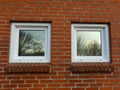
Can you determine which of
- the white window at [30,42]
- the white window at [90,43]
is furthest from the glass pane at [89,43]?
the white window at [30,42]

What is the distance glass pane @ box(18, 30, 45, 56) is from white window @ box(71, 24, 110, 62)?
0.62 m

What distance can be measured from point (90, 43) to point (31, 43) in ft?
3.93

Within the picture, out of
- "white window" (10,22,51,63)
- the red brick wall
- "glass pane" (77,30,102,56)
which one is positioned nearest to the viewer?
the red brick wall

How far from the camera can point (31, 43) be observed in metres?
3.82

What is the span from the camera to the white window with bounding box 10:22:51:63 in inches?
146

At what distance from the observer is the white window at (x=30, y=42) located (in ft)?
12.2

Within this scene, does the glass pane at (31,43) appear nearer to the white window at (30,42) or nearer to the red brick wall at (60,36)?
the white window at (30,42)

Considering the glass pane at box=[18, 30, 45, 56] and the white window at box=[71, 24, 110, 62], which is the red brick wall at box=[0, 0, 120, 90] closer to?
the white window at box=[71, 24, 110, 62]

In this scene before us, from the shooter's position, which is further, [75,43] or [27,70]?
[75,43]

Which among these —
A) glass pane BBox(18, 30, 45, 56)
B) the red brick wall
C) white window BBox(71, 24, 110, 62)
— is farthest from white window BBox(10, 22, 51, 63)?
white window BBox(71, 24, 110, 62)

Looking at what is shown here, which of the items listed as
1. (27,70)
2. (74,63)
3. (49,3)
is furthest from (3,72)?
(49,3)

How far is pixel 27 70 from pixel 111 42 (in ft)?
5.60

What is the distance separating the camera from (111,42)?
12.3 ft

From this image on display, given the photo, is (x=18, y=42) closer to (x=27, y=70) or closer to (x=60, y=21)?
(x=27, y=70)
